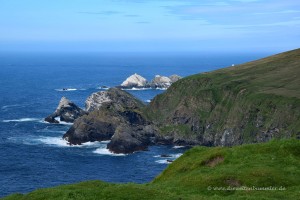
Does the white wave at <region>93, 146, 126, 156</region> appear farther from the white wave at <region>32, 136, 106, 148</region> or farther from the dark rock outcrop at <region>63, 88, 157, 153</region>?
the white wave at <region>32, 136, 106, 148</region>

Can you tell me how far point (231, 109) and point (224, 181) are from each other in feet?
442

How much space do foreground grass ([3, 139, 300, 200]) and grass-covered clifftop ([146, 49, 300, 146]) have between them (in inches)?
3918

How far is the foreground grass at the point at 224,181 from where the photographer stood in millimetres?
29328

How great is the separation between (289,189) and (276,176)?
264 cm

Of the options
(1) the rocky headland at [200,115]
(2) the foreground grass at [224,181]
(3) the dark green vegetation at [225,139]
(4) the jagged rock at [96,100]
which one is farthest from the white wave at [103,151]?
(2) the foreground grass at [224,181]

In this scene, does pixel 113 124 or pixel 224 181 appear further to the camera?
pixel 113 124

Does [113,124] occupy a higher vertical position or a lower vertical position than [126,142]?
higher

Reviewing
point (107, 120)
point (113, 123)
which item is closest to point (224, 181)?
point (113, 123)

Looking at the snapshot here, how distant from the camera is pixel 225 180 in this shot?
3334 cm

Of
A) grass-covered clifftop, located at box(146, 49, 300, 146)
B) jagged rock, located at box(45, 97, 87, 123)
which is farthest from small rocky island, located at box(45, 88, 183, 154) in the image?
grass-covered clifftop, located at box(146, 49, 300, 146)

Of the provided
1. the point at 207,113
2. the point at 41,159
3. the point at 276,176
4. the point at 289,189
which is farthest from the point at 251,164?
the point at 207,113

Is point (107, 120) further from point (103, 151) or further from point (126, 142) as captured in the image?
Answer: point (103, 151)

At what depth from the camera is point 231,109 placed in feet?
542

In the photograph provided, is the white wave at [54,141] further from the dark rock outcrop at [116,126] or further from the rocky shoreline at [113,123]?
the dark rock outcrop at [116,126]
